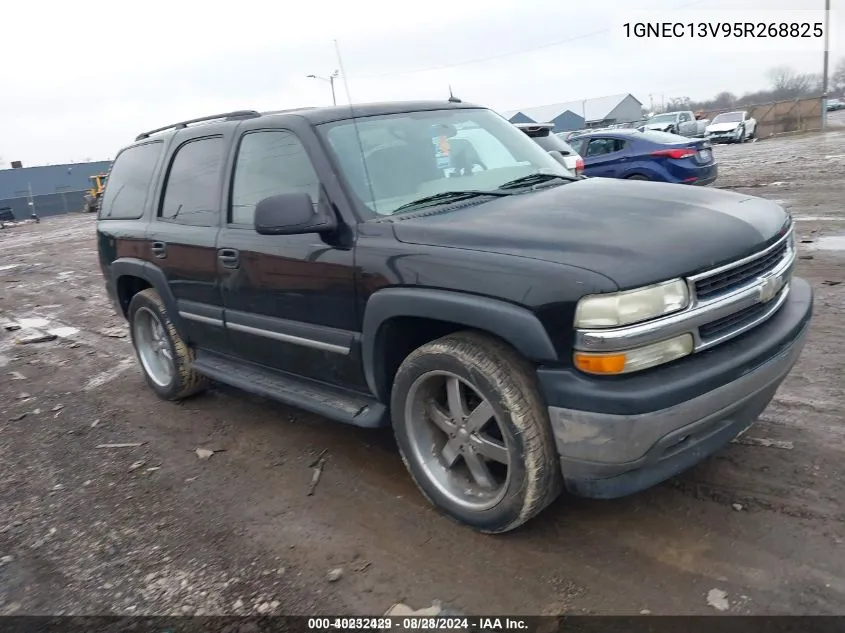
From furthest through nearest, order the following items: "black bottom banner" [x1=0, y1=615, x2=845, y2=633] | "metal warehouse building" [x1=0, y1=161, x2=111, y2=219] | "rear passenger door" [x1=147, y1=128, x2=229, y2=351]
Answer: "metal warehouse building" [x1=0, y1=161, x2=111, y2=219] → "rear passenger door" [x1=147, y1=128, x2=229, y2=351] → "black bottom banner" [x1=0, y1=615, x2=845, y2=633]

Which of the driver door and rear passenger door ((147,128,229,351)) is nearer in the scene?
the driver door

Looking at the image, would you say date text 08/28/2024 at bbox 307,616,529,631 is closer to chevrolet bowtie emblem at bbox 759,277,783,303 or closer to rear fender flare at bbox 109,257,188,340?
chevrolet bowtie emblem at bbox 759,277,783,303

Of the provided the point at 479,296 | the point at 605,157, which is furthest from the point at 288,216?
the point at 605,157

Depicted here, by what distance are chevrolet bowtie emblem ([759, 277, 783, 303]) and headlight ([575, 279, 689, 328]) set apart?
24.9 inches

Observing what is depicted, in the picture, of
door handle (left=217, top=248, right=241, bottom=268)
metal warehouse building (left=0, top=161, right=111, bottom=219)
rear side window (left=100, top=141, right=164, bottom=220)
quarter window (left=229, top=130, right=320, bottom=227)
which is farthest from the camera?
metal warehouse building (left=0, top=161, right=111, bottom=219)

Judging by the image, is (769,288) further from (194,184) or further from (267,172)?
(194,184)

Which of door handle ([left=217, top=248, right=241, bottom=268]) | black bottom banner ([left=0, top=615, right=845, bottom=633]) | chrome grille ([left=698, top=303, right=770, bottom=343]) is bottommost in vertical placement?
black bottom banner ([left=0, top=615, right=845, bottom=633])

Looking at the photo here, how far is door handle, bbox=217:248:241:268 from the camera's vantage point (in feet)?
13.1

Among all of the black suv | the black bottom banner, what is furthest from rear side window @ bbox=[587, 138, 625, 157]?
the black bottom banner

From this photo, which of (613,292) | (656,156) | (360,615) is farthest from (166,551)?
(656,156)

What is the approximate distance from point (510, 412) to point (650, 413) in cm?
54

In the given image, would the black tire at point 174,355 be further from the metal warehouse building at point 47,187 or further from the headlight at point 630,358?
the metal warehouse building at point 47,187

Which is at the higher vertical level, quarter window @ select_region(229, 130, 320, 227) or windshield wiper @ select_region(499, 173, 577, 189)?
quarter window @ select_region(229, 130, 320, 227)

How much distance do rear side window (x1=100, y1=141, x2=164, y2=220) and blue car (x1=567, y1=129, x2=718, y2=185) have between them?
875cm
